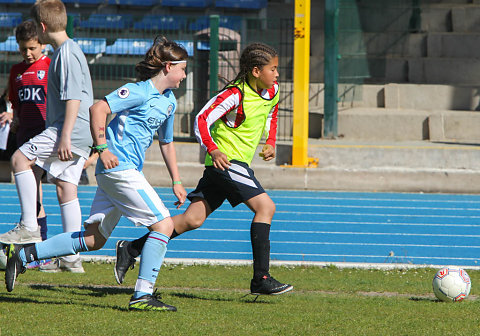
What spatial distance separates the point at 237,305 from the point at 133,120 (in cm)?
140

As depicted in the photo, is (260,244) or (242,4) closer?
(260,244)

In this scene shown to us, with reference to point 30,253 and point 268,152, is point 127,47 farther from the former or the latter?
point 30,253

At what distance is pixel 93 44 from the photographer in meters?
13.9

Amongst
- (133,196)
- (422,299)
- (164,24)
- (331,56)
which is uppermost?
(164,24)

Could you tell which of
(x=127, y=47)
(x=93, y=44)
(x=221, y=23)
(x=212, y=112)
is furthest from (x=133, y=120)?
(x=221, y=23)

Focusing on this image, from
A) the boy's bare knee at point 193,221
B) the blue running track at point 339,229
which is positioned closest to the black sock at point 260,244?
the boy's bare knee at point 193,221

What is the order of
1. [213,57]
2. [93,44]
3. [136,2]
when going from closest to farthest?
[213,57] < [93,44] < [136,2]

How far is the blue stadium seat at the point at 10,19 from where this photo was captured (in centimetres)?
1438

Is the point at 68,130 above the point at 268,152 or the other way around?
above

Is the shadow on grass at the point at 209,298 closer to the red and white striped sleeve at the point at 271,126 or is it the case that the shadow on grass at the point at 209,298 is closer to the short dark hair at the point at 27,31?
the red and white striped sleeve at the point at 271,126

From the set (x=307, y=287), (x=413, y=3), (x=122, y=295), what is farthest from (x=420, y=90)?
(x=122, y=295)

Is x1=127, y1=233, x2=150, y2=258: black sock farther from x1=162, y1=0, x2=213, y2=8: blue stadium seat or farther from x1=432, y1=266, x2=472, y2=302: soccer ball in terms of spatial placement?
x1=162, y1=0, x2=213, y2=8: blue stadium seat

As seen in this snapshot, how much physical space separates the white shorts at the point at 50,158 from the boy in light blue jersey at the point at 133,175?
974mm

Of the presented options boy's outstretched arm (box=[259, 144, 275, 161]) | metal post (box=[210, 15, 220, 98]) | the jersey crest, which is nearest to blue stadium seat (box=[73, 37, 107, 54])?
metal post (box=[210, 15, 220, 98])
